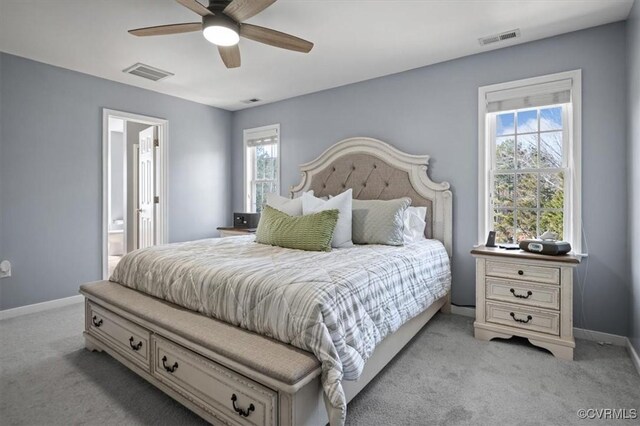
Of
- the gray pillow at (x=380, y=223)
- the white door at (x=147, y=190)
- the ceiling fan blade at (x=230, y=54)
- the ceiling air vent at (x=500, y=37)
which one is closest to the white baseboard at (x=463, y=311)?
the gray pillow at (x=380, y=223)

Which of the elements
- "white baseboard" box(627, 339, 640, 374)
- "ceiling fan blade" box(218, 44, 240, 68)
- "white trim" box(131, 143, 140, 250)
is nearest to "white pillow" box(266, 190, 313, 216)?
"ceiling fan blade" box(218, 44, 240, 68)

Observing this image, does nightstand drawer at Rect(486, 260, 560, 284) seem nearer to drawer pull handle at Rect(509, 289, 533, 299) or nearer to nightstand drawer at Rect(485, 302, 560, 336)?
drawer pull handle at Rect(509, 289, 533, 299)

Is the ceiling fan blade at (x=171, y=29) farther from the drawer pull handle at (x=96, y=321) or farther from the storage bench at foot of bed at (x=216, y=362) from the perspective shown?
the drawer pull handle at (x=96, y=321)

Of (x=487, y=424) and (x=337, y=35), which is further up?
(x=337, y=35)

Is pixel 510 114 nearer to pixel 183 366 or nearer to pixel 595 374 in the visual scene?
pixel 595 374

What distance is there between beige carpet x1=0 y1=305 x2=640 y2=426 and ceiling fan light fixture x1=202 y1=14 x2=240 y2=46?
2.27 m

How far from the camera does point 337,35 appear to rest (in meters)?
2.88

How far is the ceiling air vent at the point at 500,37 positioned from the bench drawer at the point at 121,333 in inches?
134

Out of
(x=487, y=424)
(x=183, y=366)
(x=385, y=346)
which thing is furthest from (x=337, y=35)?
(x=487, y=424)

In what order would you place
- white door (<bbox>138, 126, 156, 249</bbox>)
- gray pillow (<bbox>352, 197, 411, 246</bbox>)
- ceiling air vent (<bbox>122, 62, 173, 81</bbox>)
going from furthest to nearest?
white door (<bbox>138, 126, 156, 249</bbox>), ceiling air vent (<bbox>122, 62, 173, 81</bbox>), gray pillow (<bbox>352, 197, 411, 246</bbox>)

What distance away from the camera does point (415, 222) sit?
3.31m

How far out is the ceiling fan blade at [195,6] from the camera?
1958mm

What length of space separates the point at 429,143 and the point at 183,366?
297 cm

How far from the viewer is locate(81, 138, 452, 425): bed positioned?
1.41m
